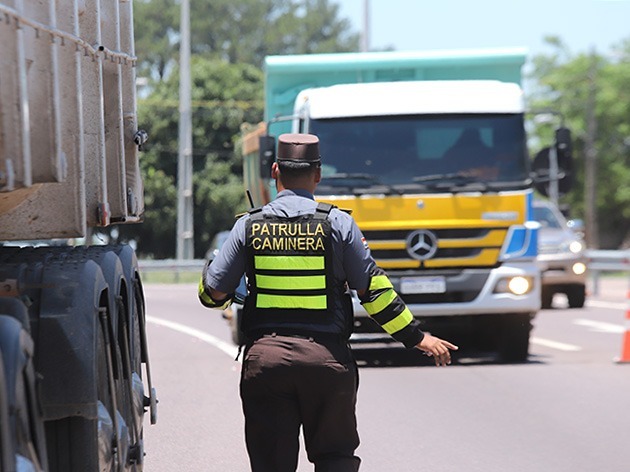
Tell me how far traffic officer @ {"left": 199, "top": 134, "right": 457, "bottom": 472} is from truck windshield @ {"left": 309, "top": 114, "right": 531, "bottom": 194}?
28.4 ft

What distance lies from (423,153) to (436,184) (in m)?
0.35

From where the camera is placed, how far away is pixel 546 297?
27469 millimetres

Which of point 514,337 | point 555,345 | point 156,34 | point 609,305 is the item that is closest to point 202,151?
point 156,34

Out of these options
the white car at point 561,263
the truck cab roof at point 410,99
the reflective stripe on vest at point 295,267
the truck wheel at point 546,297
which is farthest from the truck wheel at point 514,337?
the truck wheel at point 546,297

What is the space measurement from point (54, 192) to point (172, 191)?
5335 cm

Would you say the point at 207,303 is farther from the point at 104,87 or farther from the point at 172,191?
the point at 172,191

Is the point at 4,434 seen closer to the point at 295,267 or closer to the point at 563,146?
the point at 295,267

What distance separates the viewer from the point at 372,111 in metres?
15.4

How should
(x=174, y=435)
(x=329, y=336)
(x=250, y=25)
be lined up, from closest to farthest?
(x=329, y=336), (x=174, y=435), (x=250, y=25)

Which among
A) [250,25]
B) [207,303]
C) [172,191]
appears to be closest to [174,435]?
[207,303]

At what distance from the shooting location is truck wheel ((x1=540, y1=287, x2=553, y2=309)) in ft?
89.0

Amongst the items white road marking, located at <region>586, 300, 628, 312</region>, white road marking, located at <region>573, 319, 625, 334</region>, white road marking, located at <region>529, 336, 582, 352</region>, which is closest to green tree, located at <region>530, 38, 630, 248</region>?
white road marking, located at <region>586, 300, 628, 312</region>

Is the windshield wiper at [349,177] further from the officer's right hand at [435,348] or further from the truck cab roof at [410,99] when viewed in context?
the officer's right hand at [435,348]

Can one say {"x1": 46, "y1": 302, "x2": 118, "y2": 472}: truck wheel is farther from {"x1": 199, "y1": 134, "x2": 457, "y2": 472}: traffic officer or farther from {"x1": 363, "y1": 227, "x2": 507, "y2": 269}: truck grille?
{"x1": 363, "y1": 227, "x2": 507, "y2": 269}: truck grille
